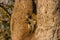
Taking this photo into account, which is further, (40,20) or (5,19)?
(5,19)

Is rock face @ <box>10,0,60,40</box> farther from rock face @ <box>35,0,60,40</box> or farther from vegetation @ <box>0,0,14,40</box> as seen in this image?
vegetation @ <box>0,0,14,40</box>

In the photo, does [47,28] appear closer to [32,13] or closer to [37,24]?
[37,24]

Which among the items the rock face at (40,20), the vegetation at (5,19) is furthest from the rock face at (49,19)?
the vegetation at (5,19)

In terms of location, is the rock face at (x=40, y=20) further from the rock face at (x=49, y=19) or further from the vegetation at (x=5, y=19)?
the vegetation at (x=5, y=19)

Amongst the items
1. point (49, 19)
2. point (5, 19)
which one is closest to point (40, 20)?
point (49, 19)

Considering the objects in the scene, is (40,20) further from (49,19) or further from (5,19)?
(5,19)

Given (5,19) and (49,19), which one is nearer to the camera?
(49,19)

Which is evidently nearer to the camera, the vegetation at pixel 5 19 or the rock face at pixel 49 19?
the rock face at pixel 49 19

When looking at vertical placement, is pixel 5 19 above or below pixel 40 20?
below

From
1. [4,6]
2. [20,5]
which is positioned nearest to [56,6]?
[20,5]
